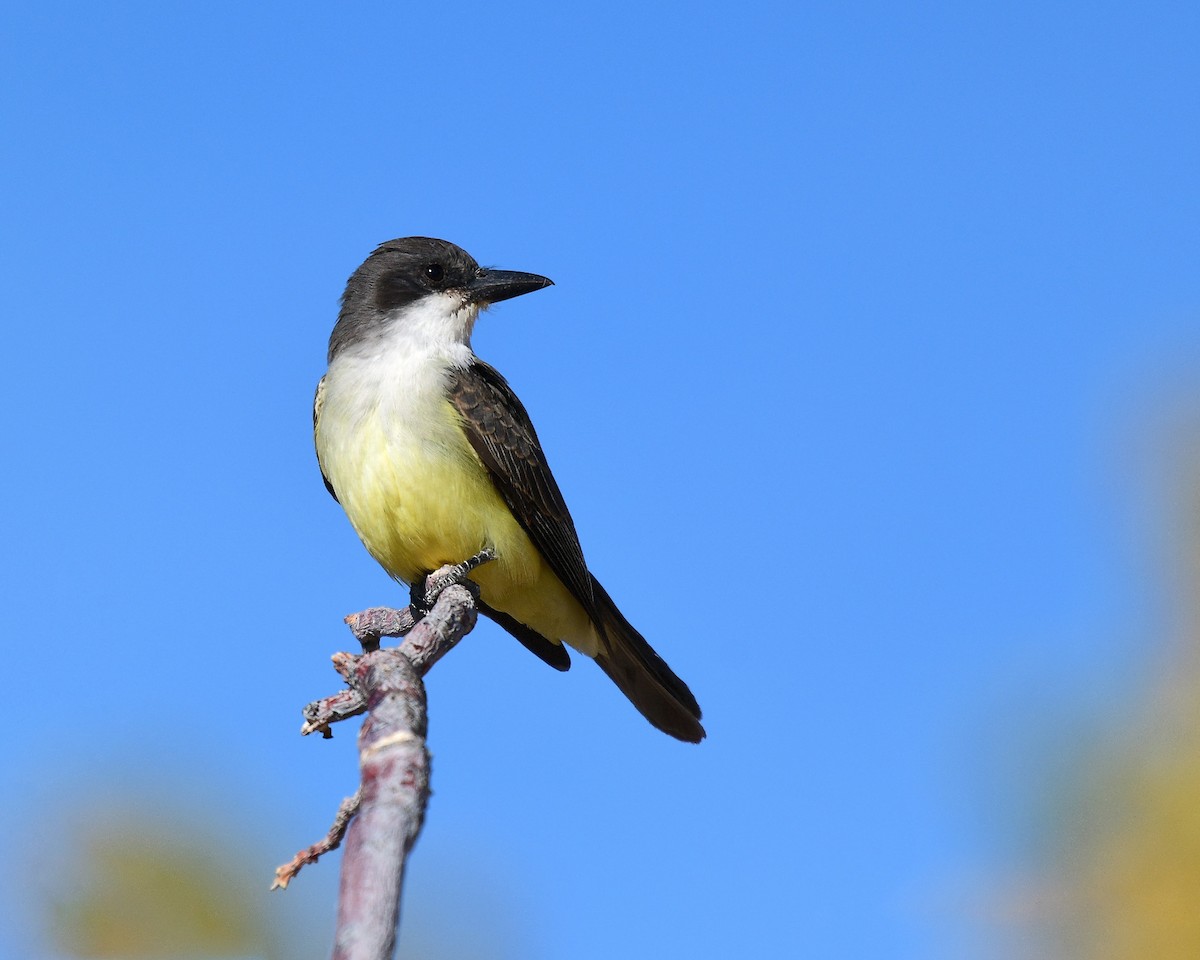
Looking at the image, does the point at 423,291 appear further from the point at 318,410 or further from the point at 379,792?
the point at 379,792

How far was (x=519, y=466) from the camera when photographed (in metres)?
5.84

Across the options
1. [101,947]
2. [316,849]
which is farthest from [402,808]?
[101,947]

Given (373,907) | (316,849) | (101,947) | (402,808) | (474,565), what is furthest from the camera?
(101,947)

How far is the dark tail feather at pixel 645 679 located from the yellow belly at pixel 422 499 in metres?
0.63

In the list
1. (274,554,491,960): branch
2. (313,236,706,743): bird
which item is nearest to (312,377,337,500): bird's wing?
(313,236,706,743): bird

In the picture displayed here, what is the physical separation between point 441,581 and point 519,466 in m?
0.75

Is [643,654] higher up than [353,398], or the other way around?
[353,398]

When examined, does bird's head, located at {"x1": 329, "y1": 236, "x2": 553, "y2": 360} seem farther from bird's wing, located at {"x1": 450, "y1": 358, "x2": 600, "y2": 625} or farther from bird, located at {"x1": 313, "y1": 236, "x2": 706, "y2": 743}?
bird's wing, located at {"x1": 450, "y1": 358, "x2": 600, "y2": 625}

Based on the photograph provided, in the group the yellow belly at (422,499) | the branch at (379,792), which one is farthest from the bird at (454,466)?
the branch at (379,792)

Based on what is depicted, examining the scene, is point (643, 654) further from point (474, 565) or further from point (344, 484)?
point (344, 484)

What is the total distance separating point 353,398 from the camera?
224 inches

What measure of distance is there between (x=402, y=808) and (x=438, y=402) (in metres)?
3.57

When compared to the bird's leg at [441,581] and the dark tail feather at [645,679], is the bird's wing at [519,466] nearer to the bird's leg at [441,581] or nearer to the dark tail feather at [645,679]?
the dark tail feather at [645,679]

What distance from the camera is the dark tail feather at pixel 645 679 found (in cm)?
630
